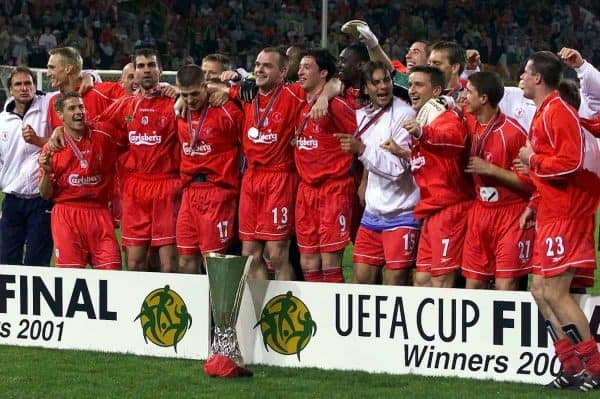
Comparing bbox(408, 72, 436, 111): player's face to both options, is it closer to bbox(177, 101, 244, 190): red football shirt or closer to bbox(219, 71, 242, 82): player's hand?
bbox(177, 101, 244, 190): red football shirt

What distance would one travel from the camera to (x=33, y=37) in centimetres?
2472

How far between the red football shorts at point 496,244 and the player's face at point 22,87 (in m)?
3.78

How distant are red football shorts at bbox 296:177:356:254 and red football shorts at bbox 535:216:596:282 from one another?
208cm

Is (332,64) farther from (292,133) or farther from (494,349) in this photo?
(494,349)

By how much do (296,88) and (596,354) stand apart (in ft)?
10.4

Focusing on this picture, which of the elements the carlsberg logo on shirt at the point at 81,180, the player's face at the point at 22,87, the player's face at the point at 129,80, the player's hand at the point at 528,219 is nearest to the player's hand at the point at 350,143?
the player's hand at the point at 528,219

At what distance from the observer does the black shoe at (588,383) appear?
22.1 ft

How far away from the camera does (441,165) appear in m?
7.77

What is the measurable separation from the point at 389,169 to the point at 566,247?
169 cm

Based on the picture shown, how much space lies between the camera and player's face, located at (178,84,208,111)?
8.71 metres

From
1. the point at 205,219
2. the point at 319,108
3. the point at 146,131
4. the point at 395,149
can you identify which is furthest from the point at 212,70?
the point at 395,149

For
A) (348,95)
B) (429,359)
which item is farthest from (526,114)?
(429,359)

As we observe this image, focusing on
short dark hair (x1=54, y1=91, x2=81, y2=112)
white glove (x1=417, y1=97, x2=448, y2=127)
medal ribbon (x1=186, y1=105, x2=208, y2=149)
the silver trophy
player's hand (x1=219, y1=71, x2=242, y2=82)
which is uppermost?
player's hand (x1=219, y1=71, x2=242, y2=82)

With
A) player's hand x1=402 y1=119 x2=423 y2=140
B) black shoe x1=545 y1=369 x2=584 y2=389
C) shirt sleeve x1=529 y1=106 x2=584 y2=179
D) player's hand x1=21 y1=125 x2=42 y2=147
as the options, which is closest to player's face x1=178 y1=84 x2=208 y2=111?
player's hand x1=21 y1=125 x2=42 y2=147
